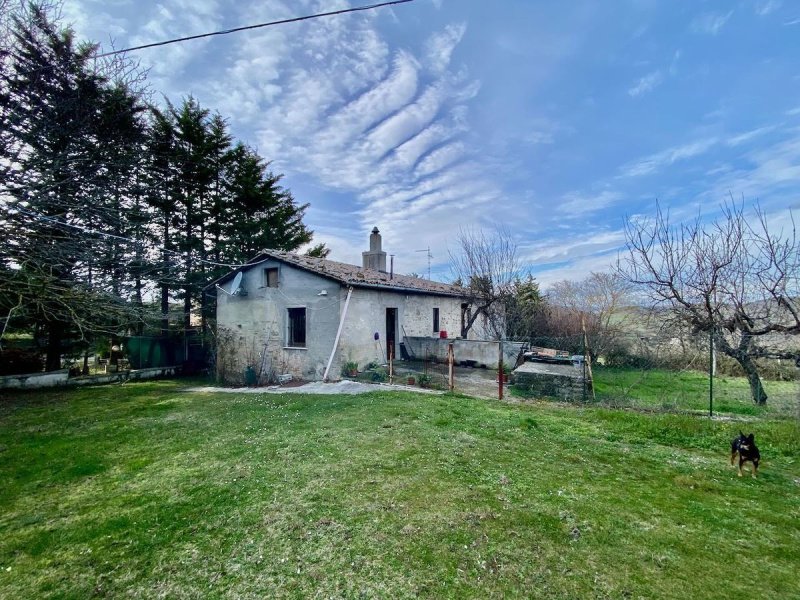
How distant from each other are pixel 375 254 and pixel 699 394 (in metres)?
12.8

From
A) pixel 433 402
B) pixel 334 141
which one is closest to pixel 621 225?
pixel 433 402

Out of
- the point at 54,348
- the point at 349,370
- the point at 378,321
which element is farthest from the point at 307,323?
the point at 54,348

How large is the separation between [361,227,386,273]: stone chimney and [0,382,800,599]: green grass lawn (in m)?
11.3

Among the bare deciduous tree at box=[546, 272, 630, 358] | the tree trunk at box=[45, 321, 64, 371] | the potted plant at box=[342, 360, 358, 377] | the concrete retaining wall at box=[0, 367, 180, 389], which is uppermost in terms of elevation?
the bare deciduous tree at box=[546, 272, 630, 358]

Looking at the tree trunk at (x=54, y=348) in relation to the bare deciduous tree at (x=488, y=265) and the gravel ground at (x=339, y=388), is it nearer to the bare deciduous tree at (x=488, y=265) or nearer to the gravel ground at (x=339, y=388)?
the gravel ground at (x=339, y=388)

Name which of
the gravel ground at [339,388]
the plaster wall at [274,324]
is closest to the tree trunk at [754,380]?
the gravel ground at [339,388]

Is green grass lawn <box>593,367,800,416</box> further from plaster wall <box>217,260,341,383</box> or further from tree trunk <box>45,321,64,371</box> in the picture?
tree trunk <box>45,321,64,371</box>

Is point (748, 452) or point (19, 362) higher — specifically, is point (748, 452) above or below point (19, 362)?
below

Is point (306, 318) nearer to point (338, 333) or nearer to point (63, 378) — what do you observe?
point (338, 333)

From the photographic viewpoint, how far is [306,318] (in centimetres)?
1275

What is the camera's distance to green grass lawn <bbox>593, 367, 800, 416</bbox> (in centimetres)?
723

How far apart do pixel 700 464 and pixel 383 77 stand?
35.4ft

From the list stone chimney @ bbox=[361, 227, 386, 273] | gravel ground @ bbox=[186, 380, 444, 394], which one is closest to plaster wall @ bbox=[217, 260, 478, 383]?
gravel ground @ bbox=[186, 380, 444, 394]

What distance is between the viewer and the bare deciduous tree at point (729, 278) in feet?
23.4
